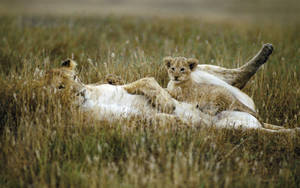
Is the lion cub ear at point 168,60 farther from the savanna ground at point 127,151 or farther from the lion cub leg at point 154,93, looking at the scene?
the savanna ground at point 127,151

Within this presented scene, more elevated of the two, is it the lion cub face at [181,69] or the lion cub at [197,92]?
the lion cub face at [181,69]

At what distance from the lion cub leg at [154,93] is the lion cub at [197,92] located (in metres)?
0.30

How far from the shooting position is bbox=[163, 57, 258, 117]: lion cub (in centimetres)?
432

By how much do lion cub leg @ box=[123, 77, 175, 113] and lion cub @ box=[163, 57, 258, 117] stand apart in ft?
0.97

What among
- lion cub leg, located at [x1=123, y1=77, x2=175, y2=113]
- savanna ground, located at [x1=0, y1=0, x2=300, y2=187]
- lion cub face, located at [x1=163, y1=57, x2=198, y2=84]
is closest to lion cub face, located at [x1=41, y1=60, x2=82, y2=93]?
savanna ground, located at [x1=0, y1=0, x2=300, y2=187]

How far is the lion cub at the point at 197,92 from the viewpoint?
14.2 ft

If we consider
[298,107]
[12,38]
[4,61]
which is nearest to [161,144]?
[298,107]

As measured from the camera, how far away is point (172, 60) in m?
4.80

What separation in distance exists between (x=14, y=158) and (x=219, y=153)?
7.60 ft

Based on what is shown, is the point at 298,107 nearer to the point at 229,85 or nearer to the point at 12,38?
the point at 229,85

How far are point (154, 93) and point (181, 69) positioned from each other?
639mm

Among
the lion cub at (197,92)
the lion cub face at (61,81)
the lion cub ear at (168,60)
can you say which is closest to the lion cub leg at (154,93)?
the lion cub at (197,92)

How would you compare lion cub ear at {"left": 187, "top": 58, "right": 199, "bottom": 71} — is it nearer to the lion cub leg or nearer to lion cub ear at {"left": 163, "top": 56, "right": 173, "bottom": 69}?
lion cub ear at {"left": 163, "top": 56, "right": 173, "bottom": 69}

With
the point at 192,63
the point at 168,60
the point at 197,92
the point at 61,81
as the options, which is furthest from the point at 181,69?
the point at 61,81
